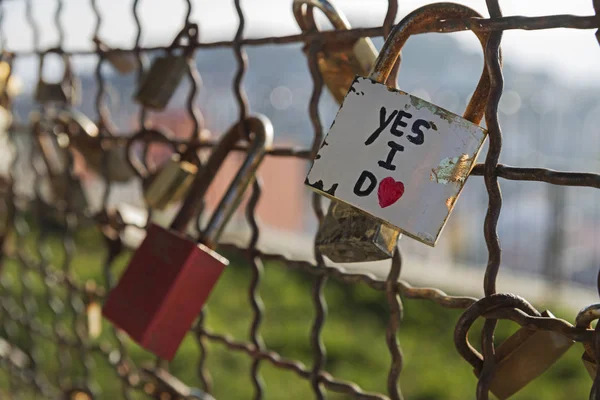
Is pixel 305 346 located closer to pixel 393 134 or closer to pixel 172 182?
pixel 172 182

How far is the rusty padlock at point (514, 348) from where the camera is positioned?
0.61 meters

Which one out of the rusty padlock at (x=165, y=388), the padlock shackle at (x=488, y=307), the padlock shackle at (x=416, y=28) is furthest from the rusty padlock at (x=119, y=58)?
the padlock shackle at (x=488, y=307)

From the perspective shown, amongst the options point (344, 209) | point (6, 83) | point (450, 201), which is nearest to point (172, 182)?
point (344, 209)

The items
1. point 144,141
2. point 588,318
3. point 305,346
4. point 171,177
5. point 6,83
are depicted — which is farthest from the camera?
point 305,346

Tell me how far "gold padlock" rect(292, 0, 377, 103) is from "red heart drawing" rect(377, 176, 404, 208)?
0.55 feet

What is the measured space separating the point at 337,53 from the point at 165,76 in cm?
31

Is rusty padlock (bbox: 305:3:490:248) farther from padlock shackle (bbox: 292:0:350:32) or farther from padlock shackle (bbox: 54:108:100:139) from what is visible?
padlock shackle (bbox: 54:108:100:139)

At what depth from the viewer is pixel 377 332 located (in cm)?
295

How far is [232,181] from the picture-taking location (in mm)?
821

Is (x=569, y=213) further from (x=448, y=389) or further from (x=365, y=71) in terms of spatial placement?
(x=365, y=71)

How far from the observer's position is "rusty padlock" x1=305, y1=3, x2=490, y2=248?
56cm

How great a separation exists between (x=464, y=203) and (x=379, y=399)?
3838 millimetres

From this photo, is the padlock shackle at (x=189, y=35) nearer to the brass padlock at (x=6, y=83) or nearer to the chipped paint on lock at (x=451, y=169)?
the chipped paint on lock at (x=451, y=169)

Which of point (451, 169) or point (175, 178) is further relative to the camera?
point (175, 178)
